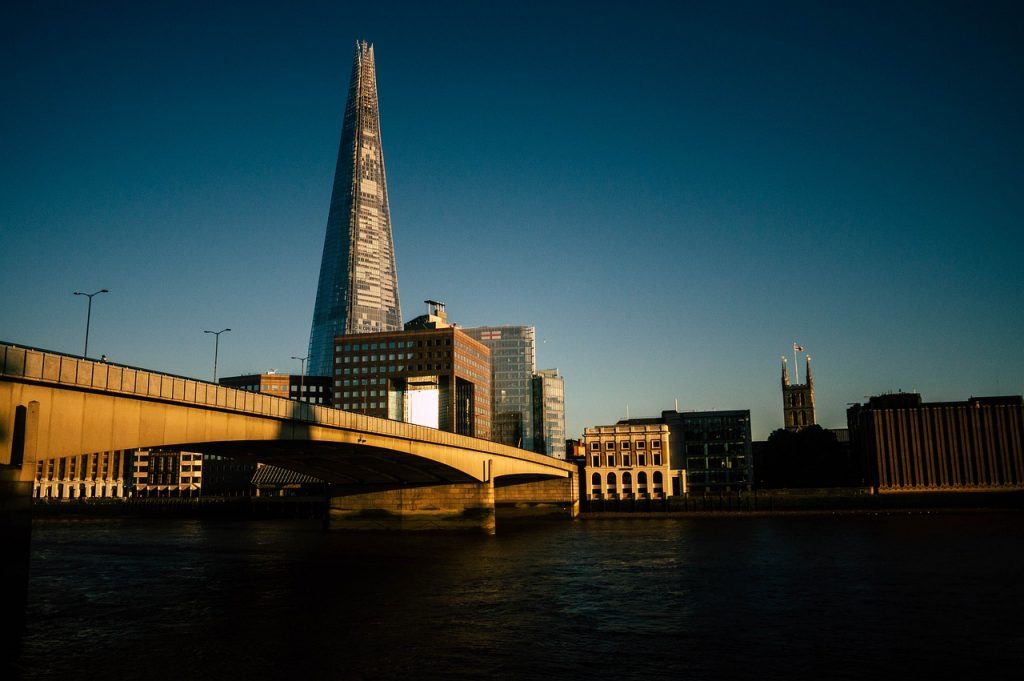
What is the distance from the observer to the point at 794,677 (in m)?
23.1

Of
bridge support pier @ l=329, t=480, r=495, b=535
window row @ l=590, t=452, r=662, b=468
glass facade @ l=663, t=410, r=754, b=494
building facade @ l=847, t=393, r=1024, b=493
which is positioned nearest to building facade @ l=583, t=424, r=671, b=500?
window row @ l=590, t=452, r=662, b=468

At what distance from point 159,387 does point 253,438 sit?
36.1ft

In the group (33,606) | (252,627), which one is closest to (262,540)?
(33,606)

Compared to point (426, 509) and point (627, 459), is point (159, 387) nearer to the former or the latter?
point (426, 509)

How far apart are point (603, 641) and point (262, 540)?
63.1 m

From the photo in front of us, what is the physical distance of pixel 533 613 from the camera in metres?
34.3

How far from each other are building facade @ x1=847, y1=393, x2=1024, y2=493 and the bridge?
7789cm

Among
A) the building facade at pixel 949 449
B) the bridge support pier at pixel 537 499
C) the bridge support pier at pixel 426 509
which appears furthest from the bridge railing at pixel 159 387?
the building facade at pixel 949 449

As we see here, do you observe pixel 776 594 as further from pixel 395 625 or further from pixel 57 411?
pixel 57 411

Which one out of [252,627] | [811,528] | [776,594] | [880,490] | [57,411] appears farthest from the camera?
[880,490]

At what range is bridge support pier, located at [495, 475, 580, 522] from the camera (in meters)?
136

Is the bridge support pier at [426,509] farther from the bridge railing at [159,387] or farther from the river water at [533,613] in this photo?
the river water at [533,613]

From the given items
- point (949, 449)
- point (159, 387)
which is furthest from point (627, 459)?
point (159, 387)

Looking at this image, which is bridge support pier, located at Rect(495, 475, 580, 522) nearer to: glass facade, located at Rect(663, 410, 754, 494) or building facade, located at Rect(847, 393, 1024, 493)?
glass facade, located at Rect(663, 410, 754, 494)
